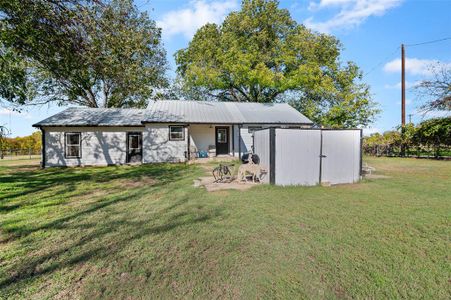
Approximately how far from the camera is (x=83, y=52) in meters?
7.16

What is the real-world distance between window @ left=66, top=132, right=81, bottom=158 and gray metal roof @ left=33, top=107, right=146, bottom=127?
0.76 m

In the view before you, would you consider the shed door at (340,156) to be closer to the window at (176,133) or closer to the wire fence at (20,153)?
the window at (176,133)

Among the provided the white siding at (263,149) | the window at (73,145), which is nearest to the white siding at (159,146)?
the window at (73,145)

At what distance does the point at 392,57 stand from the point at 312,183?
2026 cm

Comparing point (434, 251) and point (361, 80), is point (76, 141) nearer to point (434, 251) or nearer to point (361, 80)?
point (434, 251)

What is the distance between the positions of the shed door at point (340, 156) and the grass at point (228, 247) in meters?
1.88

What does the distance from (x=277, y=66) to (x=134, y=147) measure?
1569 cm

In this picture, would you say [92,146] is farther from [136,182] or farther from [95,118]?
[136,182]

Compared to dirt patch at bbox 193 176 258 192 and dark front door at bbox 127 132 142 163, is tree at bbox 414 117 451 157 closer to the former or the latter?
dirt patch at bbox 193 176 258 192

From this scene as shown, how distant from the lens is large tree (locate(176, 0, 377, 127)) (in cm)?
2161

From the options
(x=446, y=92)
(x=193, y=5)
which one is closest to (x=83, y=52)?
(x=193, y=5)

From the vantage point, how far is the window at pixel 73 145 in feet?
48.8

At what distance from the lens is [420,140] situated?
18.5 meters

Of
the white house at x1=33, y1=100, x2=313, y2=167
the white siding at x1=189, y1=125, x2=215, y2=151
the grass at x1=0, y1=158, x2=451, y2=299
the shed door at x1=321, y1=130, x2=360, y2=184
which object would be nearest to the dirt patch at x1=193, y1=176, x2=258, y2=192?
the grass at x1=0, y1=158, x2=451, y2=299
